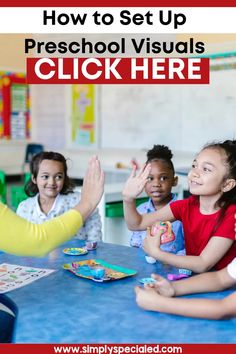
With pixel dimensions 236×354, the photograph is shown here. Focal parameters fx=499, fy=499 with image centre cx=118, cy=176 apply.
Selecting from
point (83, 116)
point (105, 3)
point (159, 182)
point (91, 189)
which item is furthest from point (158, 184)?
point (83, 116)

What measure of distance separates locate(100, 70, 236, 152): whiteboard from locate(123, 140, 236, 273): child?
3954mm

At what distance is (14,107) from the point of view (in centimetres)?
880

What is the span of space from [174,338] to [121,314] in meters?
0.19

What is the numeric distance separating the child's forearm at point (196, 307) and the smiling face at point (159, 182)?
116cm

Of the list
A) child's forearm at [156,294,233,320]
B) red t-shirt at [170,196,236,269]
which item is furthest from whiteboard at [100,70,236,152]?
child's forearm at [156,294,233,320]

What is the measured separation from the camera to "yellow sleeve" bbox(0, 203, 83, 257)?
122 centimetres

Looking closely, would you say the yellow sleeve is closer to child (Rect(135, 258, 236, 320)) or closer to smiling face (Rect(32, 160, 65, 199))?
child (Rect(135, 258, 236, 320))

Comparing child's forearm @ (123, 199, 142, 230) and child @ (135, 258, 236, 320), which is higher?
child's forearm @ (123, 199, 142, 230)

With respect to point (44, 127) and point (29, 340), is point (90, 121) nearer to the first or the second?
point (44, 127)

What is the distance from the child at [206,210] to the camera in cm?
157

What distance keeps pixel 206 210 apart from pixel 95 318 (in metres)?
0.67

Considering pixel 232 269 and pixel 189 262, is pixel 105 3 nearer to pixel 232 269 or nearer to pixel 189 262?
pixel 189 262

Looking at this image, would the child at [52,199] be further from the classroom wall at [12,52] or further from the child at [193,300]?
the classroom wall at [12,52]

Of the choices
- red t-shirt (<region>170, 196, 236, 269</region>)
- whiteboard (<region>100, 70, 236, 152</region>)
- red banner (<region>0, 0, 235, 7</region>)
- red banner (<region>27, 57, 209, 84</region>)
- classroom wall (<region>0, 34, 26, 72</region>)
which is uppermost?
classroom wall (<region>0, 34, 26, 72</region>)
